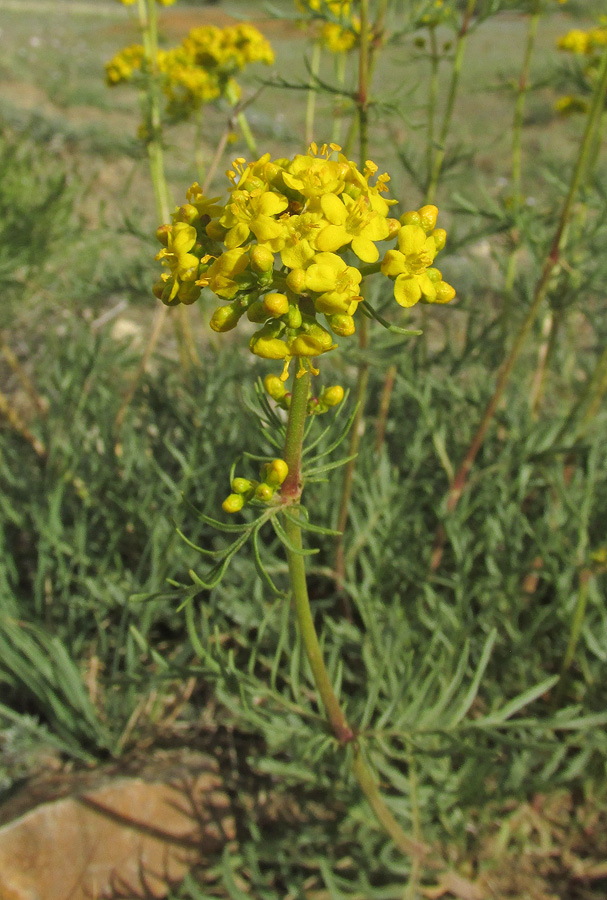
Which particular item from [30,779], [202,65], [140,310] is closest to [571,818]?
[30,779]

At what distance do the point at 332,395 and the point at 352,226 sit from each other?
0.25 m

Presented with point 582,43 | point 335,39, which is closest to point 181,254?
point 335,39

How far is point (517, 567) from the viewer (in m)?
2.00

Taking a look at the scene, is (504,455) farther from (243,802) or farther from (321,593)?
(243,802)

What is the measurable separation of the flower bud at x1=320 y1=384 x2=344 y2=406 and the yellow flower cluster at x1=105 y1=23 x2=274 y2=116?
1.57 meters

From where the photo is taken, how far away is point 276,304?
842mm

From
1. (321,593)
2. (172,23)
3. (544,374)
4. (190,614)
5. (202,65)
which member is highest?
(172,23)

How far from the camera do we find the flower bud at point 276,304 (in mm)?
842

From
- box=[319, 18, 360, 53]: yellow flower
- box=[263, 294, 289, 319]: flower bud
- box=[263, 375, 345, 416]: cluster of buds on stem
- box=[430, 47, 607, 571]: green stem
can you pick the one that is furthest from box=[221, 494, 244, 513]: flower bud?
box=[319, 18, 360, 53]: yellow flower

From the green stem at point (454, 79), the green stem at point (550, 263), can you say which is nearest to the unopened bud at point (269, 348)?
the green stem at point (550, 263)

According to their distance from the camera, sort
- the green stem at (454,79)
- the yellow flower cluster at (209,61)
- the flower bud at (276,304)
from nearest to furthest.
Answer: the flower bud at (276,304), the green stem at (454,79), the yellow flower cluster at (209,61)

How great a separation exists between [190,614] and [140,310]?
3493mm

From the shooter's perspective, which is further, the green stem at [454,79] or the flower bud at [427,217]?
the green stem at [454,79]

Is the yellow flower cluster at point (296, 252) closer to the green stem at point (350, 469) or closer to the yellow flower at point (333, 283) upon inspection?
the yellow flower at point (333, 283)
